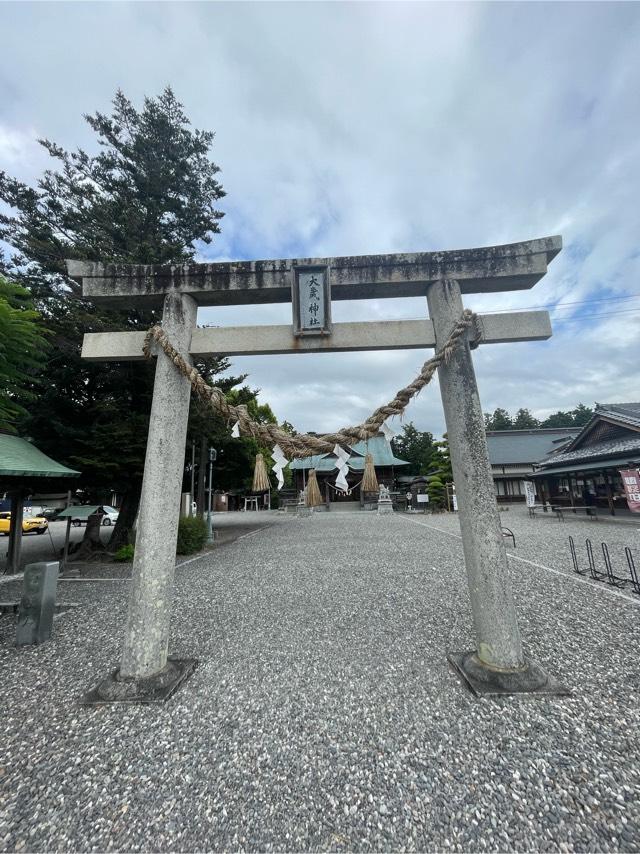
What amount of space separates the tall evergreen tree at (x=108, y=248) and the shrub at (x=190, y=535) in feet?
5.76

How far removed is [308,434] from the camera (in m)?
3.31

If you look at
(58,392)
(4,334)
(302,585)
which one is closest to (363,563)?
(302,585)

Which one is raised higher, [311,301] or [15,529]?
[311,301]

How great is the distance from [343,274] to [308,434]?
5.88 feet

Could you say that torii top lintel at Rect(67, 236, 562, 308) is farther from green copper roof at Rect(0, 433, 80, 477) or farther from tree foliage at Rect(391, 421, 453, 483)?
tree foliage at Rect(391, 421, 453, 483)

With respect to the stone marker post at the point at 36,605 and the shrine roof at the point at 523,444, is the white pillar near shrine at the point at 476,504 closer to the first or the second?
the stone marker post at the point at 36,605

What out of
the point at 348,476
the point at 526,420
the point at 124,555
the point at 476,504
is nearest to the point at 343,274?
the point at 476,504

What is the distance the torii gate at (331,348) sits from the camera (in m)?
3.12

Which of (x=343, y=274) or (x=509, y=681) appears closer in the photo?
(x=509, y=681)

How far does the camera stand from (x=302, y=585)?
6.71 m

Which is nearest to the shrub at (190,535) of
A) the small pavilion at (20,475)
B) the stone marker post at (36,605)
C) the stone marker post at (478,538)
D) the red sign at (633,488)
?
the small pavilion at (20,475)

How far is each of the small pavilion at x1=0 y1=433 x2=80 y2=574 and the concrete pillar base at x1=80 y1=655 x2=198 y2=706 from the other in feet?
16.2

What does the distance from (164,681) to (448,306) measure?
4611mm

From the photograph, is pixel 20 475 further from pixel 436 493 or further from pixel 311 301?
pixel 436 493
